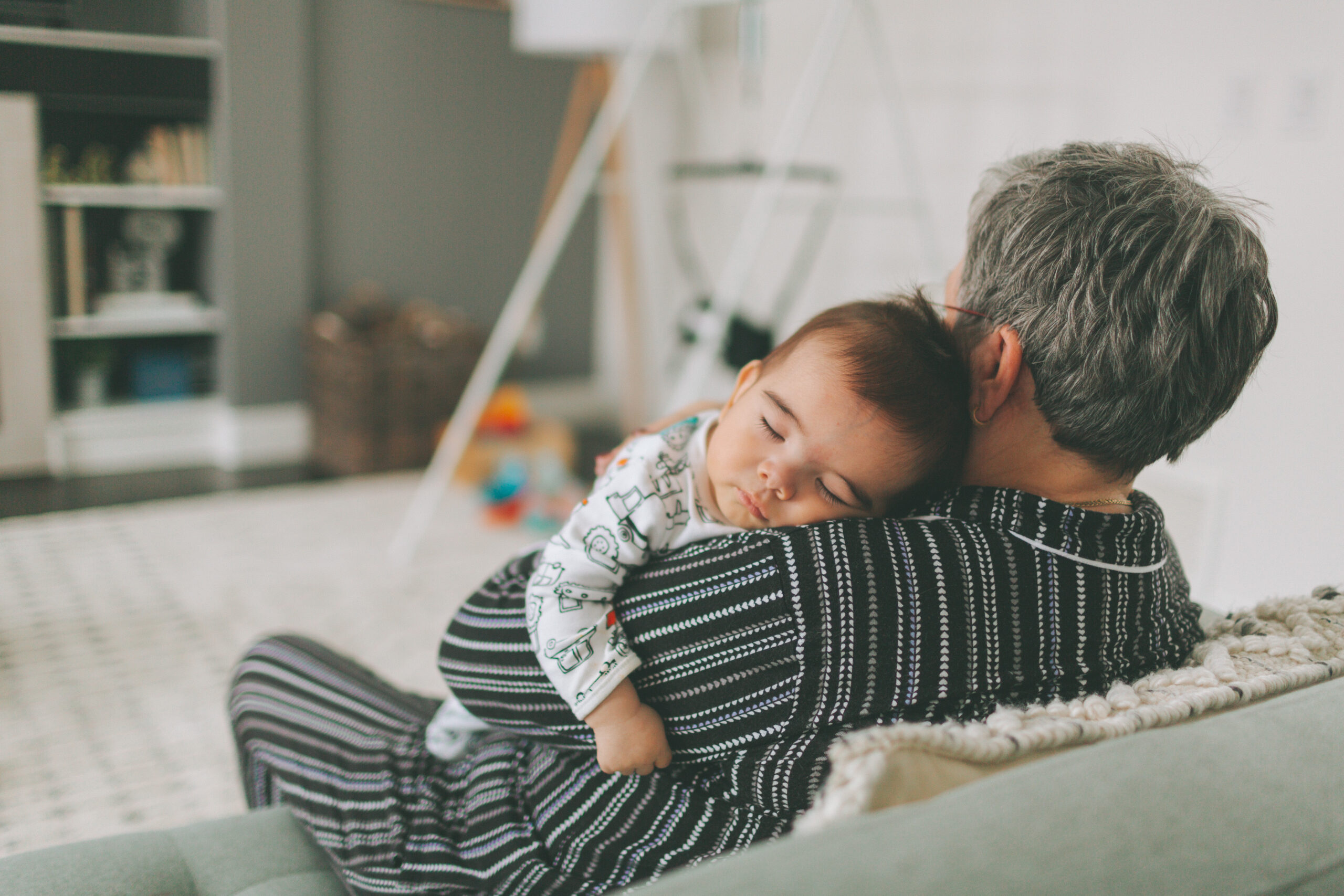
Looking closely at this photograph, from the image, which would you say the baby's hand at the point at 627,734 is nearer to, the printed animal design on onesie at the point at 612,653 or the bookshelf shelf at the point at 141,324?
the printed animal design on onesie at the point at 612,653

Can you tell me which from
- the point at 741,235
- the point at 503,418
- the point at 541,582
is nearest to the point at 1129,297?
the point at 541,582

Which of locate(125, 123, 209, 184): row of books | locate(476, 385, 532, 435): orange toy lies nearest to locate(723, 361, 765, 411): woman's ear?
locate(476, 385, 532, 435): orange toy

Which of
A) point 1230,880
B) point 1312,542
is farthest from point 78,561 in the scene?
point 1312,542

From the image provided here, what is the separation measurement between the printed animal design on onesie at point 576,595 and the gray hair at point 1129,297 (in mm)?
432

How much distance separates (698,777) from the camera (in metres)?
0.88

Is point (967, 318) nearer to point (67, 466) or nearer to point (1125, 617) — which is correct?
point (1125, 617)

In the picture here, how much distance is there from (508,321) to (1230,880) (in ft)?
8.69

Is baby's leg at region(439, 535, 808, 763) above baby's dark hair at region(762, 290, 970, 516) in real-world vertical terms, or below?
below

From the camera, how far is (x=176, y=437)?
3.84 metres

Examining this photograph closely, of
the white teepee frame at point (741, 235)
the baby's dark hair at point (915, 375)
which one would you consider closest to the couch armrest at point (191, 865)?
the baby's dark hair at point (915, 375)

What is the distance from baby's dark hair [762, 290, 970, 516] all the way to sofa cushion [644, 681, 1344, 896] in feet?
1.14

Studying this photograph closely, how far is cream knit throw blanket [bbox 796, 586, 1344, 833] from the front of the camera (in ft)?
1.89

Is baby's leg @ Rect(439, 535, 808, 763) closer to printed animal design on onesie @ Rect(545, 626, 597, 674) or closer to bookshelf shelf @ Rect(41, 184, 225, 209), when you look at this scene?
printed animal design on onesie @ Rect(545, 626, 597, 674)

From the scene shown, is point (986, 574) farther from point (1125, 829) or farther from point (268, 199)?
point (268, 199)
